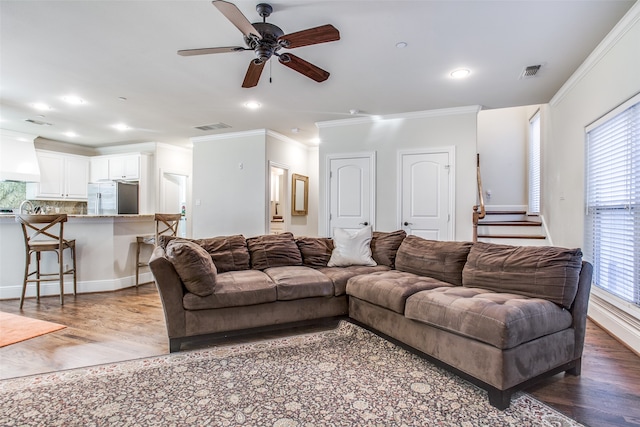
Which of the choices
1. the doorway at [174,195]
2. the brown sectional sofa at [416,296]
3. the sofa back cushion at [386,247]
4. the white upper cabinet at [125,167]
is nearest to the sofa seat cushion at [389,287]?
the brown sectional sofa at [416,296]

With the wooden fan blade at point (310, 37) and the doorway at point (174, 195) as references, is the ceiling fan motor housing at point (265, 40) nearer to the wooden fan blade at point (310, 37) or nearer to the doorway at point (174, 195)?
the wooden fan blade at point (310, 37)

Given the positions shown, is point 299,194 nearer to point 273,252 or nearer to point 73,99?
point 273,252

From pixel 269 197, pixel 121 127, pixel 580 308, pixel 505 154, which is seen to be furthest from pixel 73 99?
pixel 505 154

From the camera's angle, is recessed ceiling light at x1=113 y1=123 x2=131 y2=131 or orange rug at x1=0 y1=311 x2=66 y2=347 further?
recessed ceiling light at x1=113 y1=123 x2=131 y2=131

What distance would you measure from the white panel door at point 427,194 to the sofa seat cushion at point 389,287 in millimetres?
1894

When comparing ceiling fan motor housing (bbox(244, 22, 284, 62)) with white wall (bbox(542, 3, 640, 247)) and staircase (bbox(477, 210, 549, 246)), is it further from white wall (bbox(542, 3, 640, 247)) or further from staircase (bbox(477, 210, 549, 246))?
staircase (bbox(477, 210, 549, 246))

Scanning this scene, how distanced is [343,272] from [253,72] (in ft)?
6.70

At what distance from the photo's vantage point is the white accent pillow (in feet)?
11.9

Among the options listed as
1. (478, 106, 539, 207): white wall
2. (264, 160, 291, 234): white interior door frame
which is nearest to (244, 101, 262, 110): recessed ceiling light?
Answer: (264, 160, 291, 234): white interior door frame

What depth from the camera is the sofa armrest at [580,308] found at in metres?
2.13

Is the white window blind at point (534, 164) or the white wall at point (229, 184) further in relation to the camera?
the white wall at point (229, 184)

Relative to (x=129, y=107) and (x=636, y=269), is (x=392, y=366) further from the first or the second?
(x=129, y=107)

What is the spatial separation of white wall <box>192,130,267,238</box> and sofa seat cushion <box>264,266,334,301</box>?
286 centimetres

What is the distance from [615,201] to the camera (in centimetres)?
288
